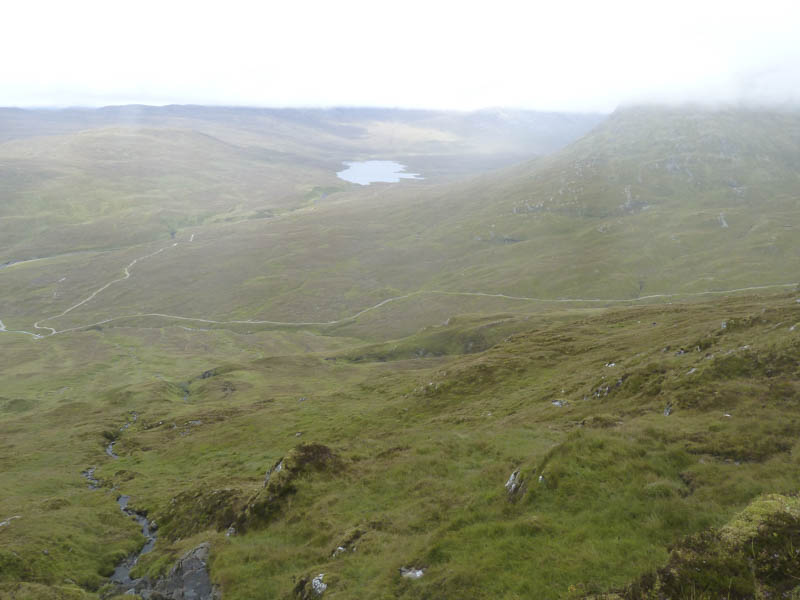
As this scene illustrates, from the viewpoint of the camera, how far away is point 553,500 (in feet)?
58.7

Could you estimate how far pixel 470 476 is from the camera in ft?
86.4

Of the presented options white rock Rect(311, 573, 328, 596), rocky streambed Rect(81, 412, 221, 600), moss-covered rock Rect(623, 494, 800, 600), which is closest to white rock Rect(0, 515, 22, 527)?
rocky streambed Rect(81, 412, 221, 600)

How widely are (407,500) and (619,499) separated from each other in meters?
13.1

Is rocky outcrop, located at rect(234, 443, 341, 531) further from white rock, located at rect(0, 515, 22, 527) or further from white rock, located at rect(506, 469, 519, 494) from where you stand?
white rock, located at rect(0, 515, 22, 527)

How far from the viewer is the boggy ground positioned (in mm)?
15164

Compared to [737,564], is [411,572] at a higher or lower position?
lower

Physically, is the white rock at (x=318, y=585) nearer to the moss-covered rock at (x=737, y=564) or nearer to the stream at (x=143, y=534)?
the moss-covered rock at (x=737, y=564)

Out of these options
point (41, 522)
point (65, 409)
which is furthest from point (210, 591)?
point (65, 409)

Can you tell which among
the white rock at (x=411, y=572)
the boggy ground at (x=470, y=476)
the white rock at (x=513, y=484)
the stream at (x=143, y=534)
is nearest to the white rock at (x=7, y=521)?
the boggy ground at (x=470, y=476)

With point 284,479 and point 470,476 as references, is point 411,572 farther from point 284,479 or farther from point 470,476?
point 284,479

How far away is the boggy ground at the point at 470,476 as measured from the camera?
1516 centimetres

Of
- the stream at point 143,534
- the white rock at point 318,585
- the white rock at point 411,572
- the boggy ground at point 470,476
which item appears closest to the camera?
the boggy ground at point 470,476

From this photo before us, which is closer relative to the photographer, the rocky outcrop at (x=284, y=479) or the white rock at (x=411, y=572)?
the white rock at (x=411, y=572)

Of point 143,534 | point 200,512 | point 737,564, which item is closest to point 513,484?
point 737,564
